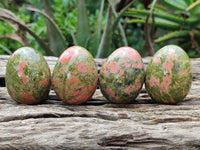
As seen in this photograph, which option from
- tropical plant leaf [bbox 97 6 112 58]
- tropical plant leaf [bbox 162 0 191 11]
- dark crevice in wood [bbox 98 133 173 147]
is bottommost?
dark crevice in wood [bbox 98 133 173 147]

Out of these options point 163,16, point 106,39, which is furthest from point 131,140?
point 163,16

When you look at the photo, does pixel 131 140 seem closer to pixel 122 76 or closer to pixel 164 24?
pixel 122 76

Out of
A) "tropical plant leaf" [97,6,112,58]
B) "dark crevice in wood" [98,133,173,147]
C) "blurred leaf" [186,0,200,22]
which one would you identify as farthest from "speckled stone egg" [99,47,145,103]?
"blurred leaf" [186,0,200,22]

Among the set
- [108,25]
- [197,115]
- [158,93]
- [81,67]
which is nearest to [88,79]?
[81,67]

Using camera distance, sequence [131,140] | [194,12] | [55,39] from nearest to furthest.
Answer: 1. [131,140]
2. [55,39]
3. [194,12]

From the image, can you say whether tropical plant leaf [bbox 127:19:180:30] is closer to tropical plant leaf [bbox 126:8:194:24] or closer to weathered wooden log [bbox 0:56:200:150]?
tropical plant leaf [bbox 126:8:194:24]

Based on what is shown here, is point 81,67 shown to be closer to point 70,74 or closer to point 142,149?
point 70,74

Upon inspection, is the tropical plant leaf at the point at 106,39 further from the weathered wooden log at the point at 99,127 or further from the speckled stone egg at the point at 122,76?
the weathered wooden log at the point at 99,127
